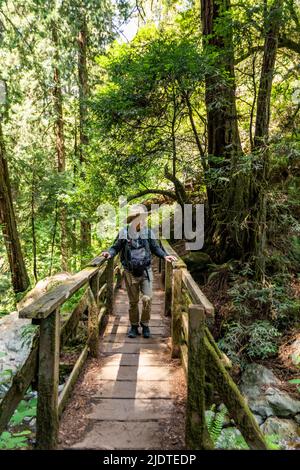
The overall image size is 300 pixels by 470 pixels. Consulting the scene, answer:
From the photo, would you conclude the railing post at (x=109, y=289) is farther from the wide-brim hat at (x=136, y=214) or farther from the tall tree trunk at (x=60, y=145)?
the tall tree trunk at (x=60, y=145)

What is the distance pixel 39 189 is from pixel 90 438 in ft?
35.8

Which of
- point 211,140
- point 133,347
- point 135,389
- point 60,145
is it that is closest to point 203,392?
point 135,389

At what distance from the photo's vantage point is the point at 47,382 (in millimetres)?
3086

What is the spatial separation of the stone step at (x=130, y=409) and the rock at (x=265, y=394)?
10.4ft

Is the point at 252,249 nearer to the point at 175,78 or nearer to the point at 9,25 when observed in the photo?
the point at 175,78

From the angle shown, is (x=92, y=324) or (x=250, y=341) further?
(x=250, y=341)

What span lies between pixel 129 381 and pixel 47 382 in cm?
146

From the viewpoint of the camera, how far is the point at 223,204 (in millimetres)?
8547

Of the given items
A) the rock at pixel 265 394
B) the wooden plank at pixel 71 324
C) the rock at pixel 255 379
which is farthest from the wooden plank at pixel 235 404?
the rock at pixel 255 379

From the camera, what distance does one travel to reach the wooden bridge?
9.76ft

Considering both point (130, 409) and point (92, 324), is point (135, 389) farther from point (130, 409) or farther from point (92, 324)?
point (92, 324)

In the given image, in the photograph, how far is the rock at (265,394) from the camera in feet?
20.6

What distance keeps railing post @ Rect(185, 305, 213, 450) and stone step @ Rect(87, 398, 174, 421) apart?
650mm

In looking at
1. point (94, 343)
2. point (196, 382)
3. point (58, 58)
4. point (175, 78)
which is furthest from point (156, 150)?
point (58, 58)
